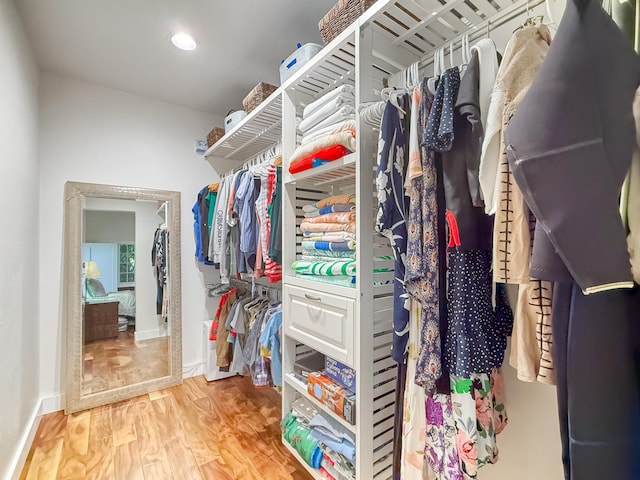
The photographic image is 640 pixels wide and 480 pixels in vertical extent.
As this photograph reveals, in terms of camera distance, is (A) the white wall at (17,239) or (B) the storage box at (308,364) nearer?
(A) the white wall at (17,239)

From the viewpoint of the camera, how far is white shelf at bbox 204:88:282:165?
5.77 ft

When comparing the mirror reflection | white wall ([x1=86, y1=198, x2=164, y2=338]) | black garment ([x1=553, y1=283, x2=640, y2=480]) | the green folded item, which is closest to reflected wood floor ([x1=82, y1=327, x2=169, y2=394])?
the mirror reflection

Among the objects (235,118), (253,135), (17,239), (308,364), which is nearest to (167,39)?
(235,118)

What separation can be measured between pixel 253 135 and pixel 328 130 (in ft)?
3.88

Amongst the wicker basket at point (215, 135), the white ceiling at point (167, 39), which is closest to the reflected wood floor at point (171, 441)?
the wicker basket at point (215, 135)

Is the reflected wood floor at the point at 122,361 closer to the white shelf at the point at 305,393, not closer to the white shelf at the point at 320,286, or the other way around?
the white shelf at the point at 305,393

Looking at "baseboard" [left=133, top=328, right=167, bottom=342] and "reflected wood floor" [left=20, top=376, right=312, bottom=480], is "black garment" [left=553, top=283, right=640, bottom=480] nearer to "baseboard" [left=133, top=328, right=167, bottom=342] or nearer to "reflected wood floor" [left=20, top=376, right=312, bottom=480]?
"reflected wood floor" [left=20, top=376, right=312, bottom=480]

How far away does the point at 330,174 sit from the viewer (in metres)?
1.38

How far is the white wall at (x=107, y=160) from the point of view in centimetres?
209

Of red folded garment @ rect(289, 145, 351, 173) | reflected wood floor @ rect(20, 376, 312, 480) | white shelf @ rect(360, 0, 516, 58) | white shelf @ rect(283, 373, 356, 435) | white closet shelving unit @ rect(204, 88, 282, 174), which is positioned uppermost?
white closet shelving unit @ rect(204, 88, 282, 174)

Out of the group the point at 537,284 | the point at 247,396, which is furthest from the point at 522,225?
the point at 247,396

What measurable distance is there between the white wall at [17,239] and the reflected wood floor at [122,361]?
0.30 meters

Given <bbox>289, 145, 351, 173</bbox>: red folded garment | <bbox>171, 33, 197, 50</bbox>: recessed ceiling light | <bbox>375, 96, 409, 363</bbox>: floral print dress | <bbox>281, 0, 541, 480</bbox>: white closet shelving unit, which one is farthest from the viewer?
<bbox>171, 33, 197, 50</bbox>: recessed ceiling light

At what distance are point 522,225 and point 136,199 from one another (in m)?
2.64
